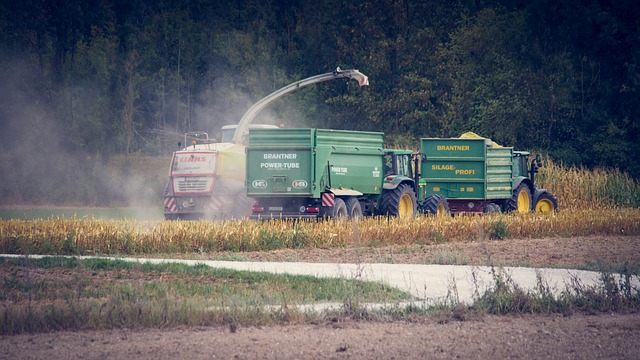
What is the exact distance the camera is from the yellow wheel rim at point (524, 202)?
33688 mm

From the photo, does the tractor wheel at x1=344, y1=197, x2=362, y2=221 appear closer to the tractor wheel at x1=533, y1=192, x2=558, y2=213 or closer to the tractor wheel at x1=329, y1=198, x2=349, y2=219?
the tractor wheel at x1=329, y1=198, x2=349, y2=219

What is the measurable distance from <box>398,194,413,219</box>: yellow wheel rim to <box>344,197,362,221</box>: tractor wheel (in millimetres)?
2106

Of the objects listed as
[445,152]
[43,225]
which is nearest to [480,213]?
[445,152]

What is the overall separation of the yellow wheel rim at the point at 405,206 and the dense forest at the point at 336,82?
2532 cm

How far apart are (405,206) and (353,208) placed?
2.81 meters

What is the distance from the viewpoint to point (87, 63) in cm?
5950

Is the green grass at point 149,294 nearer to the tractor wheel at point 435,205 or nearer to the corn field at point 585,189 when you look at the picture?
the tractor wheel at point 435,205

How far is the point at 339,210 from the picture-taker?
25.7 m

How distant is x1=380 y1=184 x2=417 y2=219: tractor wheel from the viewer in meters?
27.9

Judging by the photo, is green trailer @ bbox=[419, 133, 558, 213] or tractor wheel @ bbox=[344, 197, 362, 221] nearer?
tractor wheel @ bbox=[344, 197, 362, 221]

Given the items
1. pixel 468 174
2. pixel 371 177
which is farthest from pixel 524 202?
pixel 371 177

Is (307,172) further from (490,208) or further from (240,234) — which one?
(490,208)

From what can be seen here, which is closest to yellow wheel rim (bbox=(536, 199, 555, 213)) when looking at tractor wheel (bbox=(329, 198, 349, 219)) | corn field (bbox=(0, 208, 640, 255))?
corn field (bbox=(0, 208, 640, 255))

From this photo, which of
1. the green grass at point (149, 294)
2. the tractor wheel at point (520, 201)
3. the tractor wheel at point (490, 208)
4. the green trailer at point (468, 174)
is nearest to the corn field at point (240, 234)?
the green grass at point (149, 294)
